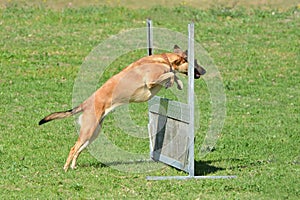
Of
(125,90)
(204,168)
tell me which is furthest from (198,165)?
(125,90)

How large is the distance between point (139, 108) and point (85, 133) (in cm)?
451

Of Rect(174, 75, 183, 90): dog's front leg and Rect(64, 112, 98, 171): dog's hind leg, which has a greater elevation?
Rect(174, 75, 183, 90): dog's front leg

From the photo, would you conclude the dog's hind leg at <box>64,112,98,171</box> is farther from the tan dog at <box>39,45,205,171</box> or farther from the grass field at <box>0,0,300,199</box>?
the grass field at <box>0,0,300,199</box>

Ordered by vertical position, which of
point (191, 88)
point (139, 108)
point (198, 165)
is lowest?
point (139, 108)

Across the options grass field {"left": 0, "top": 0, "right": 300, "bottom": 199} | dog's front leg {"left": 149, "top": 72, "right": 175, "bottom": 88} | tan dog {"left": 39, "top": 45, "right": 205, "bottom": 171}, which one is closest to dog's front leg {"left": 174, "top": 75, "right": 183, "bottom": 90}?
tan dog {"left": 39, "top": 45, "right": 205, "bottom": 171}

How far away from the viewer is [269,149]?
408 inches

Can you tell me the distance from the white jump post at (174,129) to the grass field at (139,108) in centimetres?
28

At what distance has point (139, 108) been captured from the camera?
44.2 ft

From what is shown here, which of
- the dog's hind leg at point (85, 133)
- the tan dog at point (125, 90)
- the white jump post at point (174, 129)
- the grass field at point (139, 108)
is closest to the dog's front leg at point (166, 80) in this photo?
the tan dog at point (125, 90)

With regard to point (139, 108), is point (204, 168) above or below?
above

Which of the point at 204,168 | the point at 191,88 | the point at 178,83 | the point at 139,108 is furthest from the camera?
the point at 139,108

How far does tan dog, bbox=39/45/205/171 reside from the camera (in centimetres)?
884

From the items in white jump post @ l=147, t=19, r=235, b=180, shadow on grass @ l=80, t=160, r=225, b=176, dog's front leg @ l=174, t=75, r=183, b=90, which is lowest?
shadow on grass @ l=80, t=160, r=225, b=176

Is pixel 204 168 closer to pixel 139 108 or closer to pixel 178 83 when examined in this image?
pixel 178 83
